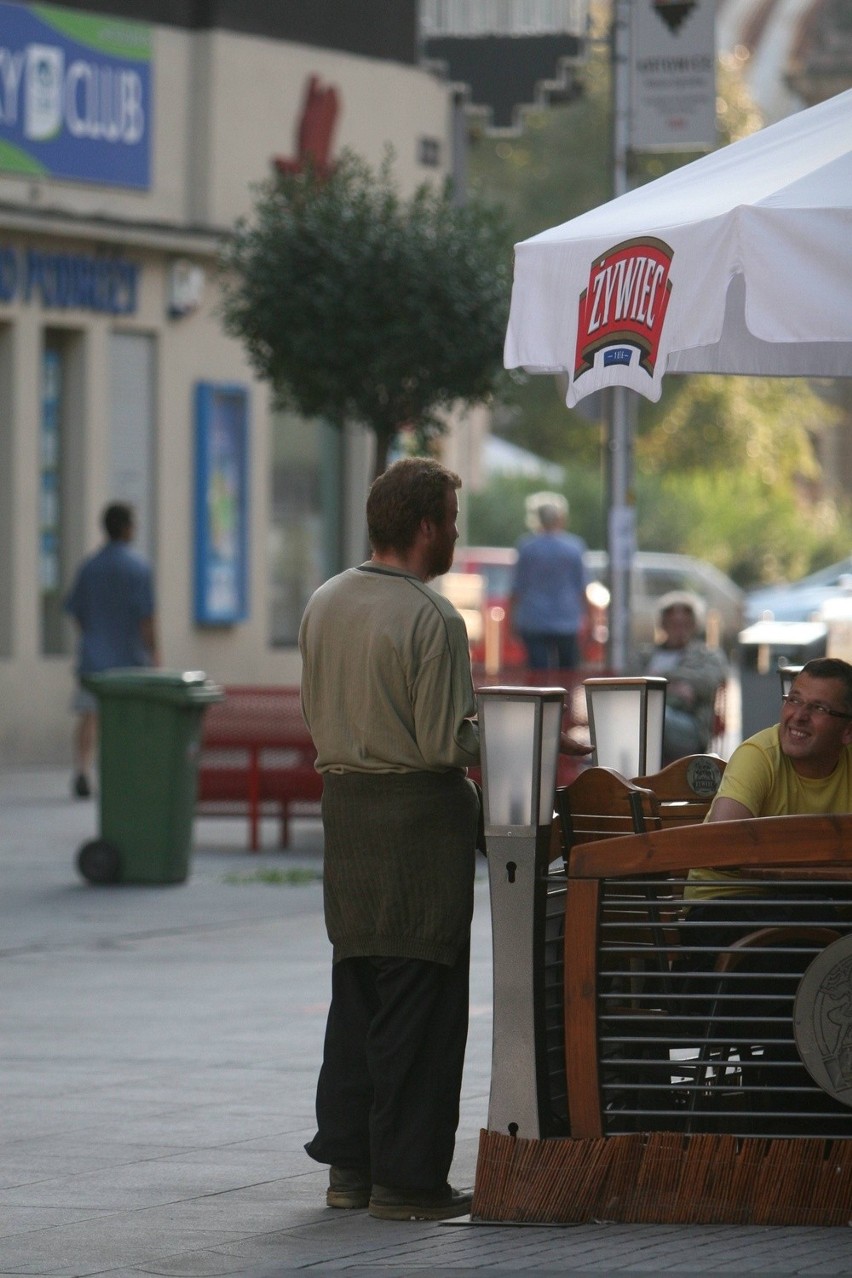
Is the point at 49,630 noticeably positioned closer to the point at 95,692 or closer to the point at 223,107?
the point at 223,107

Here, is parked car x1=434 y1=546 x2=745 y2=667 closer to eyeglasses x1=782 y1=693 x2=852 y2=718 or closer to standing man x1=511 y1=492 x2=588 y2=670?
standing man x1=511 y1=492 x2=588 y2=670

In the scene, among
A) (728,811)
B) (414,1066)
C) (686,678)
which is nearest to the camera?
(414,1066)

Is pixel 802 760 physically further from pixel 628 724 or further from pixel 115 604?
pixel 115 604

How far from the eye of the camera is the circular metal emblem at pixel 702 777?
7289mm

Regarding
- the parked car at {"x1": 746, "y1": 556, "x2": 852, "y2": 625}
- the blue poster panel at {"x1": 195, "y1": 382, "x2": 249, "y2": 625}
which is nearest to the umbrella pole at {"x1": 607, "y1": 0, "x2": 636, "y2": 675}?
the blue poster panel at {"x1": 195, "y1": 382, "x2": 249, "y2": 625}

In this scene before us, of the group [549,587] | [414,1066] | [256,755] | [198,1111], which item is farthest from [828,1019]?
[549,587]

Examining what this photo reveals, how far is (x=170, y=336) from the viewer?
22266mm

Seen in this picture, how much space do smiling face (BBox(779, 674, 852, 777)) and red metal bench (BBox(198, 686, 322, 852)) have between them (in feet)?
26.7

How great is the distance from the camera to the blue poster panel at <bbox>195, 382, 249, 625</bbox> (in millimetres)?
22500

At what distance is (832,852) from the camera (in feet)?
20.3

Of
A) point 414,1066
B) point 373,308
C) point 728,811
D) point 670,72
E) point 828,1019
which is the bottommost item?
point 414,1066

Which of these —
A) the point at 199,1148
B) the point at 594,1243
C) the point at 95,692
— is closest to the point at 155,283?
the point at 95,692

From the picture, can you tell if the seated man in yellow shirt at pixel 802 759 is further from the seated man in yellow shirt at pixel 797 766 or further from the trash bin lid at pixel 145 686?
the trash bin lid at pixel 145 686

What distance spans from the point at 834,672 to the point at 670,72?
388 inches
